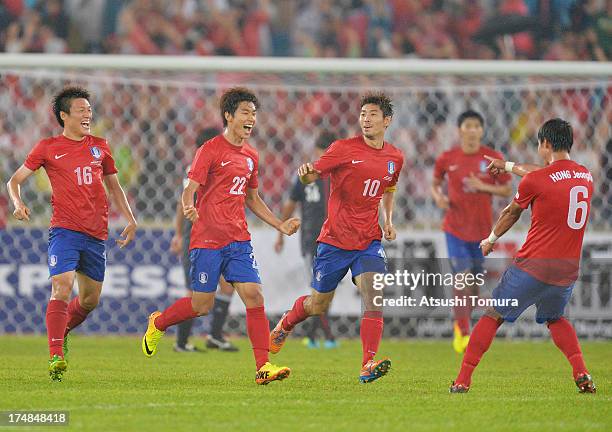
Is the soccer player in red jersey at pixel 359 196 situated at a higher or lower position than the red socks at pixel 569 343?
higher

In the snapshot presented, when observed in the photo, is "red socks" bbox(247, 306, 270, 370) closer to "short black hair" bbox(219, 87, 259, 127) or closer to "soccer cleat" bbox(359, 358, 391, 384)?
"soccer cleat" bbox(359, 358, 391, 384)

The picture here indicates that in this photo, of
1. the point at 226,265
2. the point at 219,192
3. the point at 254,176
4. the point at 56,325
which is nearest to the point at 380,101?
the point at 254,176

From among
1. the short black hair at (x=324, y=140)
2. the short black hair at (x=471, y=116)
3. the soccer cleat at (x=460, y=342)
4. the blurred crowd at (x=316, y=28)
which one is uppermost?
the blurred crowd at (x=316, y=28)

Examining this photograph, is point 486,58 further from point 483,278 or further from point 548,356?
point 548,356

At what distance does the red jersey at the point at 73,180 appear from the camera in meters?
8.23

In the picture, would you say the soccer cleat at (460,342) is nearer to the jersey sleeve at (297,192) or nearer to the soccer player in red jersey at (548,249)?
the jersey sleeve at (297,192)

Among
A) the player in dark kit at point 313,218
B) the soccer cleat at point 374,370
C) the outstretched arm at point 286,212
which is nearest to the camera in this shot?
the soccer cleat at point 374,370

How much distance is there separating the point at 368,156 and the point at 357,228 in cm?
54

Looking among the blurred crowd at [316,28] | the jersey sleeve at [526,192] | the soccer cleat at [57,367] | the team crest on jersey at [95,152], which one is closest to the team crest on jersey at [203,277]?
the soccer cleat at [57,367]

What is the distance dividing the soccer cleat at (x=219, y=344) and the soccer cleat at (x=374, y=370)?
11.2 feet

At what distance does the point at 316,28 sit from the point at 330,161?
9.70m

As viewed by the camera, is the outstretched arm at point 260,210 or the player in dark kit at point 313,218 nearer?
the outstretched arm at point 260,210

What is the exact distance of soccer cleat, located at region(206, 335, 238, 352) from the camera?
11211mm

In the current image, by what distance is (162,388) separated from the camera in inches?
298
